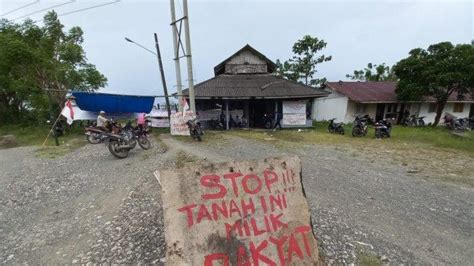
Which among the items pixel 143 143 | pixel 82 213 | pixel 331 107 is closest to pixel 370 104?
pixel 331 107

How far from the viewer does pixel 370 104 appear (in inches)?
845

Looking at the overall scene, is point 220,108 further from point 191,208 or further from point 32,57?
point 191,208

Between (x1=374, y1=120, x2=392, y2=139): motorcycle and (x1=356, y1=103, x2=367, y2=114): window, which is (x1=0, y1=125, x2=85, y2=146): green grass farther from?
(x1=356, y1=103, x2=367, y2=114): window

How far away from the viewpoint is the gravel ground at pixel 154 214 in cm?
325

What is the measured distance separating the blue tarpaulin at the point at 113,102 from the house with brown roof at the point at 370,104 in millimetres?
14638

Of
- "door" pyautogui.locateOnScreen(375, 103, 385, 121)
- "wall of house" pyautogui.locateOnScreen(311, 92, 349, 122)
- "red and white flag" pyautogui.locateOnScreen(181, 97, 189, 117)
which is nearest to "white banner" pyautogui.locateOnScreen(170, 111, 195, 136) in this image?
"red and white flag" pyautogui.locateOnScreen(181, 97, 189, 117)

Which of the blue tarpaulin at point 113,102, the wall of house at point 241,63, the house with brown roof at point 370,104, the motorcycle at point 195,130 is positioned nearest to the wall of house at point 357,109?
the house with brown roof at point 370,104

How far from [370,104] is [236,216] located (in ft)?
72.1

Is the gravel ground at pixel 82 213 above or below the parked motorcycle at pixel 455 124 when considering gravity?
above

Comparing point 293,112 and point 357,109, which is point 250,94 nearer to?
point 293,112

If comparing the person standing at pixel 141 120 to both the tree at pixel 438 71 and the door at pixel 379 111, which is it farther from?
the door at pixel 379 111

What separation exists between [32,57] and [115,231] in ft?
47.9

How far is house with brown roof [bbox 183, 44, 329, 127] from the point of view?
16219 mm

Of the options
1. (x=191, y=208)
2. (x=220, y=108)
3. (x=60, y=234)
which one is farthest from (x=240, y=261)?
(x=220, y=108)
